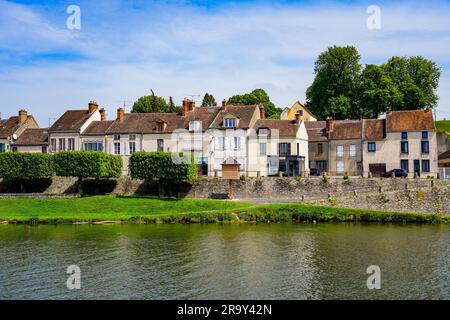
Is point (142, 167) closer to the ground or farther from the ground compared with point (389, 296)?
farther from the ground

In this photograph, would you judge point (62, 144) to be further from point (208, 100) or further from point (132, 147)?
point (208, 100)

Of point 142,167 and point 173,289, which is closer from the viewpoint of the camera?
point 173,289

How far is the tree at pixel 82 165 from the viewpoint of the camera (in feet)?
204

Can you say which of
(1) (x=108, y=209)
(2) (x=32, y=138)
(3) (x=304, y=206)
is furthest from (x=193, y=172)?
(2) (x=32, y=138)

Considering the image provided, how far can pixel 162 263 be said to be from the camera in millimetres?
32438

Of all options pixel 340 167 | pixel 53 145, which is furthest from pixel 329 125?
pixel 53 145

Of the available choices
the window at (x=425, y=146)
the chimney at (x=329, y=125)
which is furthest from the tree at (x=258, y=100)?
the window at (x=425, y=146)

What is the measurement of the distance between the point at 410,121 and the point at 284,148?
1705 centimetres

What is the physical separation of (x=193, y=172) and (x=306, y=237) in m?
22.0

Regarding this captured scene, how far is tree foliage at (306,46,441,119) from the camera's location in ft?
269

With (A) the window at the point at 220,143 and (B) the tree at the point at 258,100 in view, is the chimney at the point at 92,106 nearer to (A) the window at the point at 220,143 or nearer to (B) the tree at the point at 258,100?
(A) the window at the point at 220,143

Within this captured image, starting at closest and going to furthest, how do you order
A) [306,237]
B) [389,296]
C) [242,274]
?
1. [389,296]
2. [242,274]
3. [306,237]

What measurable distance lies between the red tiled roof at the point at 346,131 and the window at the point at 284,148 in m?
8.41

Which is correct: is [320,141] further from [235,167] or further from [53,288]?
[53,288]
